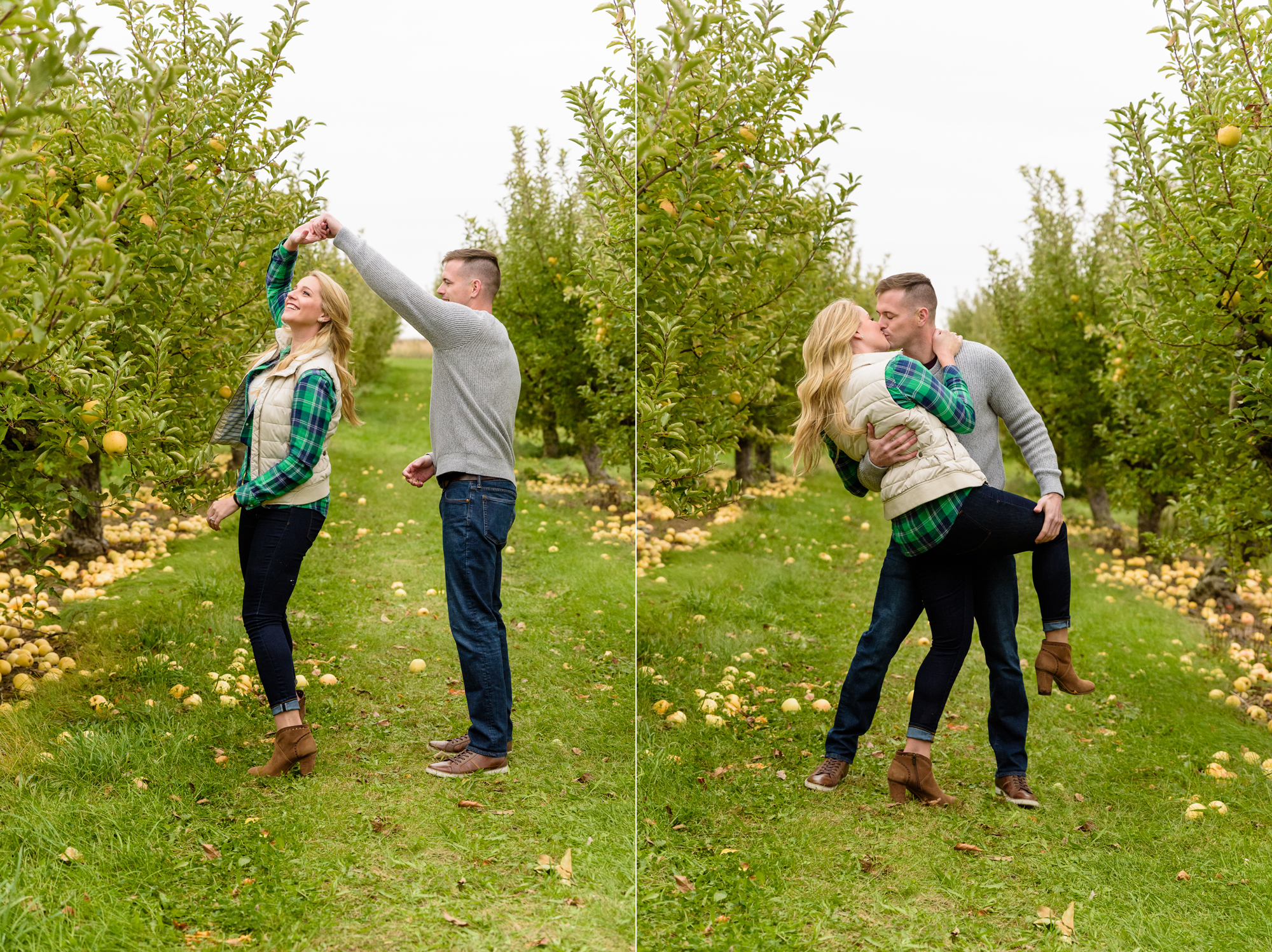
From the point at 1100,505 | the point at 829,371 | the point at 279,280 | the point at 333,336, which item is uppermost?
the point at 279,280

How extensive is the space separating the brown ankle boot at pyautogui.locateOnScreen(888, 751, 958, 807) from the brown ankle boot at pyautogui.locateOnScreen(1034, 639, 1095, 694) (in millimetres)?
519

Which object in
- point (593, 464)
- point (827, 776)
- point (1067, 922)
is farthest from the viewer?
point (593, 464)

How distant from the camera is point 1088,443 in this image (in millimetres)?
10016

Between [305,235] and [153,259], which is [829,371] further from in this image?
[153,259]

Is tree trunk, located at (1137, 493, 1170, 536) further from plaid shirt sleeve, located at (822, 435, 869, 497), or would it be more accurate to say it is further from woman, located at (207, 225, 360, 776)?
woman, located at (207, 225, 360, 776)

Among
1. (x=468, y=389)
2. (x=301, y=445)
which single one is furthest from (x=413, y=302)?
(x=301, y=445)

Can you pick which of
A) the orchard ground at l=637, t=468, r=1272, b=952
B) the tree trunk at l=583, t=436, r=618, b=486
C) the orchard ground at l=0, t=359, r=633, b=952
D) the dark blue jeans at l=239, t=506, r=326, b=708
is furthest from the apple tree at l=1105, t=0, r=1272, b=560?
the tree trunk at l=583, t=436, r=618, b=486

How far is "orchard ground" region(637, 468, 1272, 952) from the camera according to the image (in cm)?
287

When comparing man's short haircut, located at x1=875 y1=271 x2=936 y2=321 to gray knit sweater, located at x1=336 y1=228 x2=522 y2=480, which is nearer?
gray knit sweater, located at x1=336 y1=228 x2=522 y2=480

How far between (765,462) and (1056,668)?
9.11 meters

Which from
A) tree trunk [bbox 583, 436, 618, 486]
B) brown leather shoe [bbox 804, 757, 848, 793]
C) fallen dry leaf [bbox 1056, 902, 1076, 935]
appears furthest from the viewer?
tree trunk [bbox 583, 436, 618, 486]

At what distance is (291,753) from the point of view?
11.4ft

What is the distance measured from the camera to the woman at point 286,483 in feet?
11.3

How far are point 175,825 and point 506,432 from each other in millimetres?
1690
